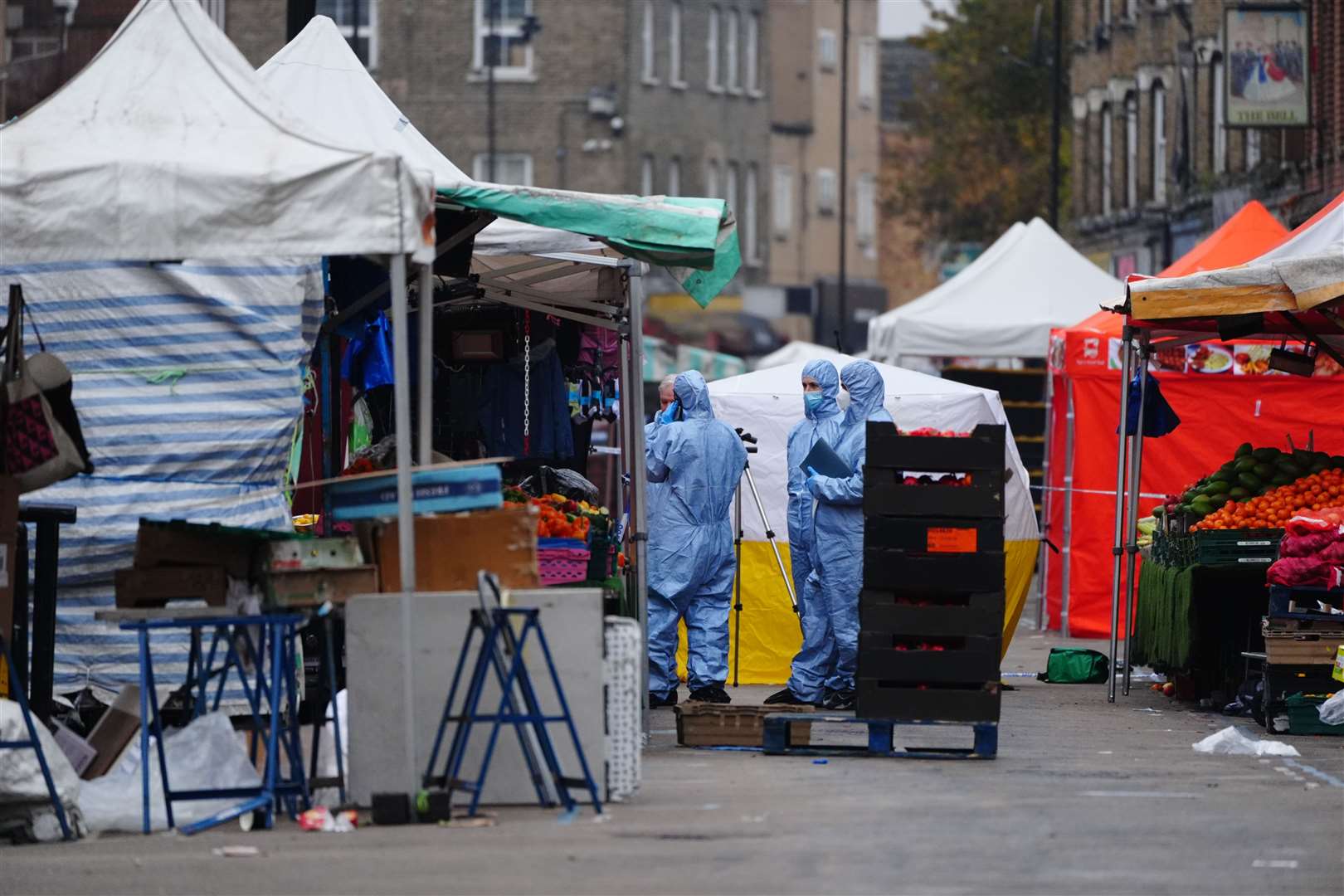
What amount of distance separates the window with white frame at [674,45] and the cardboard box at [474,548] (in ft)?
195

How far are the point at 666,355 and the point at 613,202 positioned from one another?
40.9 metres

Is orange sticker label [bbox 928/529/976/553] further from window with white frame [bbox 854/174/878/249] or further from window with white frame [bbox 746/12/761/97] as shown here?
window with white frame [bbox 854/174/878/249]

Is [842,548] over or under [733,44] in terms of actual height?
under

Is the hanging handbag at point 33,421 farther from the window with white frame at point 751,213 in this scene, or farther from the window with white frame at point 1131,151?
the window with white frame at point 751,213

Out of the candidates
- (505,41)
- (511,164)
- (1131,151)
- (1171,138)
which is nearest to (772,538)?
(1171,138)

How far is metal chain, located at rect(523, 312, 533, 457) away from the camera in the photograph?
14844mm

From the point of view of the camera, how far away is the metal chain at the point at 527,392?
584 inches

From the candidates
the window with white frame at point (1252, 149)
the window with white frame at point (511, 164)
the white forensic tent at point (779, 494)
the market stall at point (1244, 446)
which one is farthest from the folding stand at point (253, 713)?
the window with white frame at point (511, 164)

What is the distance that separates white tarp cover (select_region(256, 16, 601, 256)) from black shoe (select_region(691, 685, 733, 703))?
9.81ft

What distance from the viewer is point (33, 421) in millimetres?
10500

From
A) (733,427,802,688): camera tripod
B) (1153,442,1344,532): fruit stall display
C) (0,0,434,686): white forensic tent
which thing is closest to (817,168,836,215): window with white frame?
(733,427,802,688): camera tripod

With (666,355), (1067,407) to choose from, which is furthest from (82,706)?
(666,355)

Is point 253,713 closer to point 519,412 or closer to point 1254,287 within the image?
point 519,412

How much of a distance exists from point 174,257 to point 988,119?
153ft
